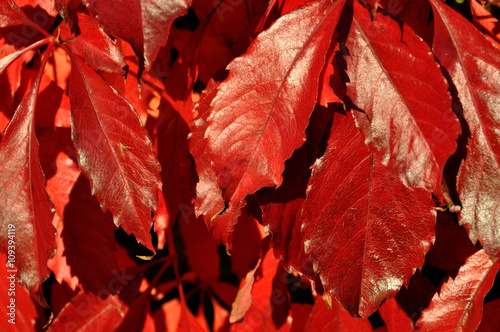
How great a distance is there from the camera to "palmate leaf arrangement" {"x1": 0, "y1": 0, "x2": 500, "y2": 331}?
0.42 metres

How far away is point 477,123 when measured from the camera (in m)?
0.44

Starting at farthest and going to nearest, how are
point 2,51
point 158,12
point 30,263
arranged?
1. point 2,51
2. point 30,263
3. point 158,12

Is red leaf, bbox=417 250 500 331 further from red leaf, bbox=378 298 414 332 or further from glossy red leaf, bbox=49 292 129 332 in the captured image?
glossy red leaf, bbox=49 292 129 332

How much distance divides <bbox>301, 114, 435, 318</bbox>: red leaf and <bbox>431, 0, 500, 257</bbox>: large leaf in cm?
4

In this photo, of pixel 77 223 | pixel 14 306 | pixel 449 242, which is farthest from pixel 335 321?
pixel 14 306

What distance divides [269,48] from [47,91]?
0.40 m

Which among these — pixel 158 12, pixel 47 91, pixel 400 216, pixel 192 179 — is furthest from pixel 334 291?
pixel 47 91

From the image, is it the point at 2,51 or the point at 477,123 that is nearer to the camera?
the point at 477,123

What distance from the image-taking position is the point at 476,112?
0.44 meters

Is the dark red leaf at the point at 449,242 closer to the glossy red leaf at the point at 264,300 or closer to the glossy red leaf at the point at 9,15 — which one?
the glossy red leaf at the point at 264,300

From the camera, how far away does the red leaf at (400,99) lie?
16.0 inches

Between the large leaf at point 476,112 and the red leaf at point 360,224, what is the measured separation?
4 centimetres

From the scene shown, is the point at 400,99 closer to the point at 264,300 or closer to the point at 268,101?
the point at 268,101

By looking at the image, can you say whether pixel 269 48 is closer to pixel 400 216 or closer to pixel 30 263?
pixel 400 216
